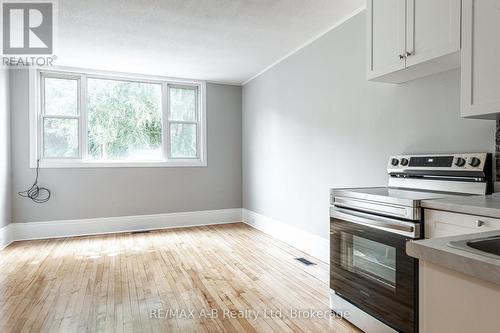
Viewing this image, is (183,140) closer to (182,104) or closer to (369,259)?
(182,104)

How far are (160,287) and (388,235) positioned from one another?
200 cm

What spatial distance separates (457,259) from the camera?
72 cm

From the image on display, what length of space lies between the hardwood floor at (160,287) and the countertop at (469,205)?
1056mm

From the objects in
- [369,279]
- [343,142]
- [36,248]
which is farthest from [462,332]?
[36,248]

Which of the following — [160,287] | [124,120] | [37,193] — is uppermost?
[124,120]

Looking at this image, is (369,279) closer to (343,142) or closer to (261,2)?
(343,142)

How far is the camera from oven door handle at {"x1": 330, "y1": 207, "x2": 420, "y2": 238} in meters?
1.69

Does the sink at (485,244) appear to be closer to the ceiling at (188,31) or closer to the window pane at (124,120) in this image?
the ceiling at (188,31)

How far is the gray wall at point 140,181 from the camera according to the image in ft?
14.8

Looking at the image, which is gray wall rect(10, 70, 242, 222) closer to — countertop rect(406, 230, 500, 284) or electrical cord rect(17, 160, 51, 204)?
electrical cord rect(17, 160, 51, 204)

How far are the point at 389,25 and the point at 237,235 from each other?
3480 mm

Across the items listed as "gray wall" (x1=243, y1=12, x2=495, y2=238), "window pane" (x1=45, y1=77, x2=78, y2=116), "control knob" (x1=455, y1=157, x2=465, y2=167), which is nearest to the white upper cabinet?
"gray wall" (x1=243, y1=12, x2=495, y2=238)

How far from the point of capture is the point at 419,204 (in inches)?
66.0

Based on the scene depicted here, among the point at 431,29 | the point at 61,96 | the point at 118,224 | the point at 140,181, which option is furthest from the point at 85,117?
the point at 431,29
